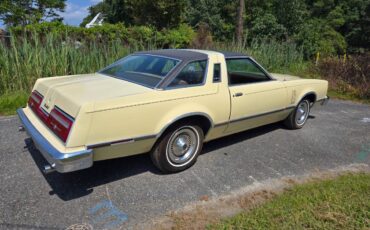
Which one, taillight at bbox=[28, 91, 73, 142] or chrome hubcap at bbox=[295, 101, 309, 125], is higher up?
taillight at bbox=[28, 91, 73, 142]

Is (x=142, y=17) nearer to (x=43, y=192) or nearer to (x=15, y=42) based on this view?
(x=15, y=42)

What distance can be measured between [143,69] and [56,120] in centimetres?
133

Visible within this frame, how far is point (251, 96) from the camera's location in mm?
4152

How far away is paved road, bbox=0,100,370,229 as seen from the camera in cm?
280

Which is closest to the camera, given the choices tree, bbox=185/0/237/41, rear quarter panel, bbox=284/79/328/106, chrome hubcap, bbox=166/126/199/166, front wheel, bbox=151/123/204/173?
front wheel, bbox=151/123/204/173

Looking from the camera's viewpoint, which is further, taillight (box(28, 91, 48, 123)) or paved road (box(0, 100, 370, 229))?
taillight (box(28, 91, 48, 123))

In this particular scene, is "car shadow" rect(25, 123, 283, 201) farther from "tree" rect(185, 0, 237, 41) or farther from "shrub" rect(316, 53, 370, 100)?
"tree" rect(185, 0, 237, 41)

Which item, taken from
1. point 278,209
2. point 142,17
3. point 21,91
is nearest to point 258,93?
point 278,209

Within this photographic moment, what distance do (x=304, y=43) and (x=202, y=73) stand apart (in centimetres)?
1432

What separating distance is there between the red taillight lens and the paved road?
71cm

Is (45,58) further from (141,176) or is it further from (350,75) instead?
(350,75)

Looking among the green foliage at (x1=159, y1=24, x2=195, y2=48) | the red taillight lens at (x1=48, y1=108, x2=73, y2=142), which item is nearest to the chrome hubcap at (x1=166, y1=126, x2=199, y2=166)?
the red taillight lens at (x1=48, y1=108, x2=73, y2=142)

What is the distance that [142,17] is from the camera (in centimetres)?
1959

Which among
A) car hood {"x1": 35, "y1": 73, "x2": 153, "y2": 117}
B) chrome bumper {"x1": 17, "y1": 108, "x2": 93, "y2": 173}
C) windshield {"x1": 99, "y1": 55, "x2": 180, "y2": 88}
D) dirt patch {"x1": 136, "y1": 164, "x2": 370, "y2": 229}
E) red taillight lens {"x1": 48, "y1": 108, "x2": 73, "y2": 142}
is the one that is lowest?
dirt patch {"x1": 136, "y1": 164, "x2": 370, "y2": 229}
